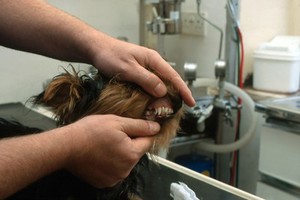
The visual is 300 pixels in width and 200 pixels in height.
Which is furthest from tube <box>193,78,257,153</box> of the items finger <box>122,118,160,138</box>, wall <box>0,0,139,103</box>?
finger <box>122,118,160,138</box>

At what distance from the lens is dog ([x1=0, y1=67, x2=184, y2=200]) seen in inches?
32.0

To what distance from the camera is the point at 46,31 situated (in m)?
0.99

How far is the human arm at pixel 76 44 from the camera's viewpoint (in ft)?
2.77

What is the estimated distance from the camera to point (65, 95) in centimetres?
87

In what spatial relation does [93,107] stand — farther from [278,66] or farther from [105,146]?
[278,66]

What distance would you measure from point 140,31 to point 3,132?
4.68 feet

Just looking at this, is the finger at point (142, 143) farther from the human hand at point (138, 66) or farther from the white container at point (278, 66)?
the white container at point (278, 66)

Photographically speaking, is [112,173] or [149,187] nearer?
[112,173]

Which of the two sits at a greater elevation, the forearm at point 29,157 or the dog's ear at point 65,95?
the dog's ear at point 65,95

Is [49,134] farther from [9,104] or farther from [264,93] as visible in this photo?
[264,93]

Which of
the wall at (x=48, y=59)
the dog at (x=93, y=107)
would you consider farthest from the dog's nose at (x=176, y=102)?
the wall at (x=48, y=59)

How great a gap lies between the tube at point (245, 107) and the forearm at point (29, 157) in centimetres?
114

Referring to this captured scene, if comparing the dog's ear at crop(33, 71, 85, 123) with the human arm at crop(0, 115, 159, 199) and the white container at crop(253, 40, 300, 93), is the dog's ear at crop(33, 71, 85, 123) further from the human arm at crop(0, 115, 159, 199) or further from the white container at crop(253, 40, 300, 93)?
the white container at crop(253, 40, 300, 93)

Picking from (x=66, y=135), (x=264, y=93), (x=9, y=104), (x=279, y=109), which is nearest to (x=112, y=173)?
(x=66, y=135)
